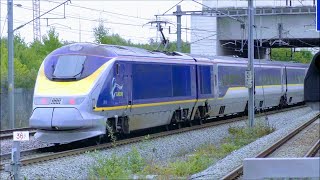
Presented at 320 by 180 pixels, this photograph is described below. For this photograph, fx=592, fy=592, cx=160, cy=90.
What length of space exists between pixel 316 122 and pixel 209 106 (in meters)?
5.95

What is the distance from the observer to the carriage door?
17.9 m

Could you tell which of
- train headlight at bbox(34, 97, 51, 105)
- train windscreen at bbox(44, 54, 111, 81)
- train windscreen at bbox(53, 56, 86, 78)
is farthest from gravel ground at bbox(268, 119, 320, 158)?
train headlight at bbox(34, 97, 51, 105)

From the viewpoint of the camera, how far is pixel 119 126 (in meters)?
18.5

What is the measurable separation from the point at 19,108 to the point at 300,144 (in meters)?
18.1

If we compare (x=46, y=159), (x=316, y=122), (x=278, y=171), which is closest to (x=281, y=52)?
(x=316, y=122)

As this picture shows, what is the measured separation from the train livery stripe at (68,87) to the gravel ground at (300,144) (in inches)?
216

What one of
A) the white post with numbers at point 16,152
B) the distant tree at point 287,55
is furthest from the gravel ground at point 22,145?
the distant tree at point 287,55

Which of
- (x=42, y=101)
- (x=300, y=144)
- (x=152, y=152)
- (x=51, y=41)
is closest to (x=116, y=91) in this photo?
(x=42, y=101)

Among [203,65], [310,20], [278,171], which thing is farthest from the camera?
[310,20]

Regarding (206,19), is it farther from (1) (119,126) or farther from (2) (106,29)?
(1) (119,126)

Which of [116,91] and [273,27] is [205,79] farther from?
[273,27]

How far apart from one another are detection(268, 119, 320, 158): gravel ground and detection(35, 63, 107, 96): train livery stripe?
5476mm

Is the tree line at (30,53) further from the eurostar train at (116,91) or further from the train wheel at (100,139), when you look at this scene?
the train wheel at (100,139)

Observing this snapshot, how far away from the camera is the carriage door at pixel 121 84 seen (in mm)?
17891
